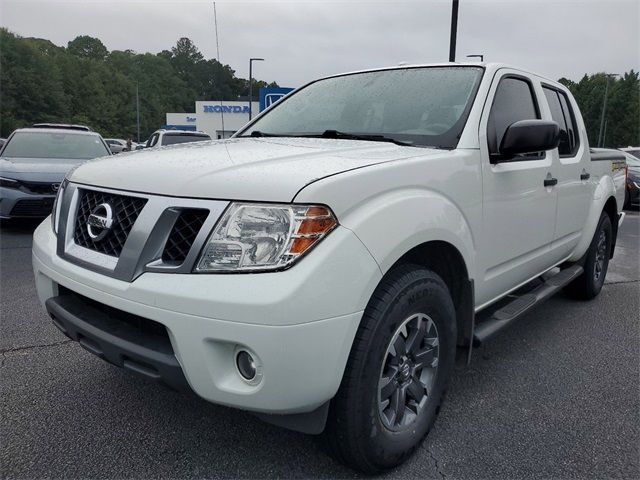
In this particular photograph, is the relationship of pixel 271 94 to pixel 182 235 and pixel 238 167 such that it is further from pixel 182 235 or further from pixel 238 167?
pixel 182 235

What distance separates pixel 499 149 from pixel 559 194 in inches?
39.9

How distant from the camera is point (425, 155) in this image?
2.21 meters

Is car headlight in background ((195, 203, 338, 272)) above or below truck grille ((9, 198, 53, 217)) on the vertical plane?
above

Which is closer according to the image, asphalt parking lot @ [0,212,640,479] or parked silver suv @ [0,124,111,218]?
asphalt parking lot @ [0,212,640,479]

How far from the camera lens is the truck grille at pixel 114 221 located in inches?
75.2

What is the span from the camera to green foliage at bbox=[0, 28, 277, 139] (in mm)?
57094

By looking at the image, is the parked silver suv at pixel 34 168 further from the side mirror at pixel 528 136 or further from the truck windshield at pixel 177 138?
the side mirror at pixel 528 136

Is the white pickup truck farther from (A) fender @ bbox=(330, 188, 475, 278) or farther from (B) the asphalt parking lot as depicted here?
(B) the asphalt parking lot

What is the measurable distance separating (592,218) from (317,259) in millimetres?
3366

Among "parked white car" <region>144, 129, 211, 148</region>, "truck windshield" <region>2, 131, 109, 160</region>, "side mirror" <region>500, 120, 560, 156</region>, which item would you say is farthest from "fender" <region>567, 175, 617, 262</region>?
"parked white car" <region>144, 129, 211, 148</region>

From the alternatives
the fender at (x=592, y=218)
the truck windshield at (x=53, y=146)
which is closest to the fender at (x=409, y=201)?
the fender at (x=592, y=218)

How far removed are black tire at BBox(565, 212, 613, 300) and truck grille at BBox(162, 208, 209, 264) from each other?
146 inches

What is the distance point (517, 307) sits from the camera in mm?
2982

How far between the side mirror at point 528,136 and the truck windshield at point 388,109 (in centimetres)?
24
